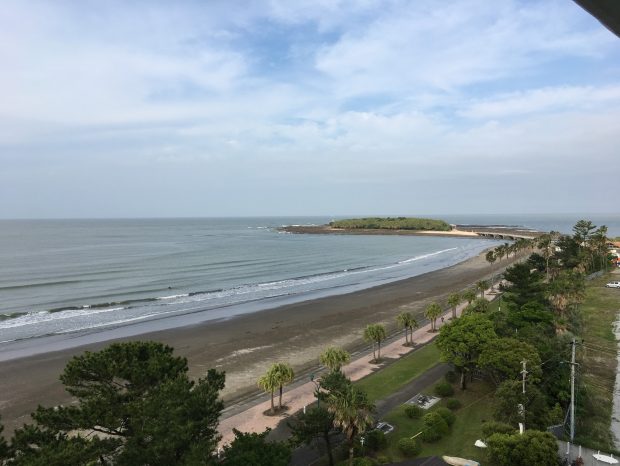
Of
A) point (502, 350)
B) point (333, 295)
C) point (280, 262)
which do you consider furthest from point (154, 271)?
point (502, 350)

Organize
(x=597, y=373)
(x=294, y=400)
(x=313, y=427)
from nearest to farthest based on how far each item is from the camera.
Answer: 1. (x=313, y=427)
2. (x=294, y=400)
3. (x=597, y=373)

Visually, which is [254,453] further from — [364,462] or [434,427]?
[434,427]

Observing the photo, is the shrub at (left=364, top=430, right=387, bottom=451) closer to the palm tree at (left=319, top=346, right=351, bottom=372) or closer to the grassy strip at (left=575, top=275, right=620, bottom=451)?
the palm tree at (left=319, top=346, right=351, bottom=372)

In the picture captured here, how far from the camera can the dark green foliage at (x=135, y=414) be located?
1623 cm

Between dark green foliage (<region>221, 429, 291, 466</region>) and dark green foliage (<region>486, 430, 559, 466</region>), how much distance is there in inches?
411

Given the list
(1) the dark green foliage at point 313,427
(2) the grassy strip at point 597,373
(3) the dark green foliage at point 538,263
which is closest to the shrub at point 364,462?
(1) the dark green foliage at point 313,427

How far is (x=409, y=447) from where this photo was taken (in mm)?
24062

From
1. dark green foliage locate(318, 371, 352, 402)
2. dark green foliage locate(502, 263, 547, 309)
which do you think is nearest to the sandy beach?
dark green foliage locate(318, 371, 352, 402)

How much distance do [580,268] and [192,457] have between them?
69245 millimetres

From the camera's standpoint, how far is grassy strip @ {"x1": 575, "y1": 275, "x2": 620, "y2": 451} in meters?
25.5

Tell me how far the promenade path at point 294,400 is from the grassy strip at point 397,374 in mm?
984

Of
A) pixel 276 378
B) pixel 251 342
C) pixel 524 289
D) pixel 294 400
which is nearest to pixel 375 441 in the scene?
pixel 276 378

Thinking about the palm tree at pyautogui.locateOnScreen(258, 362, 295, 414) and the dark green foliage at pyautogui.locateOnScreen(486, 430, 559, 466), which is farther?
the palm tree at pyautogui.locateOnScreen(258, 362, 295, 414)

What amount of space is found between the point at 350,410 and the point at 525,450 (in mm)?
8287
